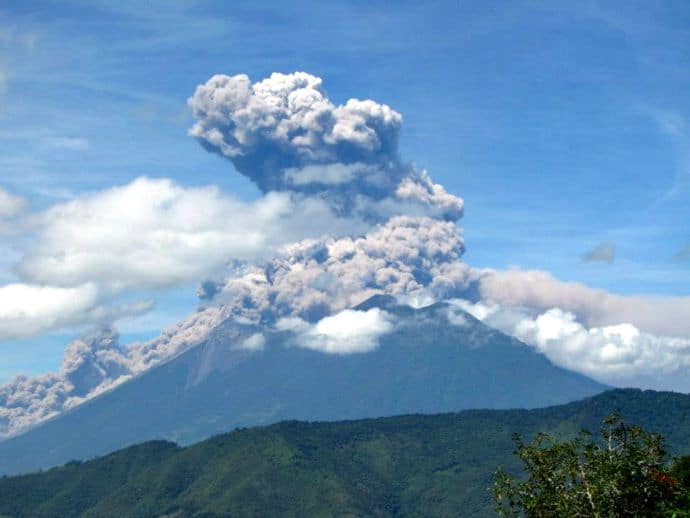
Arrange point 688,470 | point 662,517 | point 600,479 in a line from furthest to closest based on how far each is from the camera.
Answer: point 688,470 → point 600,479 → point 662,517

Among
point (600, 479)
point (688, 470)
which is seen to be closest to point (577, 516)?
point (600, 479)

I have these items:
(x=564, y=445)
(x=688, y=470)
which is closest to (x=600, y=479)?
(x=564, y=445)

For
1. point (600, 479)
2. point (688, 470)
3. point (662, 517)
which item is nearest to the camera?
point (662, 517)

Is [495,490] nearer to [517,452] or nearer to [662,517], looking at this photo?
[517,452]

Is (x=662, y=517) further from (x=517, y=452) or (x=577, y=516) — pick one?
(x=517, y=452)

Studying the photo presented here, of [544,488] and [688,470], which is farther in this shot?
[688,470]

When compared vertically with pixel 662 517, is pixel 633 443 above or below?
above
